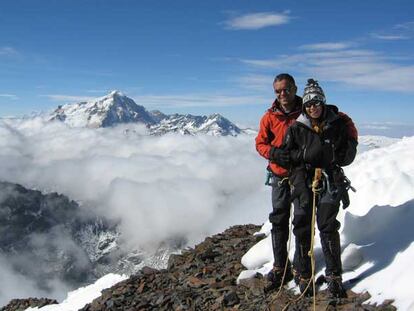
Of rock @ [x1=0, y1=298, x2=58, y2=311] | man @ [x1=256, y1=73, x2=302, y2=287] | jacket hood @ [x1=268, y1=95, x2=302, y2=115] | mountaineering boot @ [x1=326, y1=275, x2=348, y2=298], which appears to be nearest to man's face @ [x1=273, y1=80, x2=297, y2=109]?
man @ [x1=256, y1=73, x2=302, y2=287]

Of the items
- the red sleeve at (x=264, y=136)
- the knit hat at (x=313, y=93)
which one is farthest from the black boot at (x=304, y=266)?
the knit hat at (x=313, y=93)

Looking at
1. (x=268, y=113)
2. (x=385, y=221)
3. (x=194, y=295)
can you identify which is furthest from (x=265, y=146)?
(x=194, y=295)

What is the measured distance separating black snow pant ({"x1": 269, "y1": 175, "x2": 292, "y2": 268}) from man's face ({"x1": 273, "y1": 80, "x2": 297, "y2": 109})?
1.70 m

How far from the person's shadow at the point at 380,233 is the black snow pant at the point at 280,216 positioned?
158 centimetres

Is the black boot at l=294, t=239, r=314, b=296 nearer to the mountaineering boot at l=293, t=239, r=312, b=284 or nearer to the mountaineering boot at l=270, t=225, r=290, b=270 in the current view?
the mountaineering boot at l=293, t=239, r=312, b=284

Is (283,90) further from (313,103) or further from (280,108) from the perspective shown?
(313,103)

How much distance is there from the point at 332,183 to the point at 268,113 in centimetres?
204

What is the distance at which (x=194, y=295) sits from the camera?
39.2 feet

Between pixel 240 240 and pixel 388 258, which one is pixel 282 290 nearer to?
pixel 388 258

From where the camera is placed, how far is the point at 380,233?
10578 millimetres

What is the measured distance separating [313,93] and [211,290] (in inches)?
240

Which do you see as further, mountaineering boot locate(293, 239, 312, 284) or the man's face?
mountaineering boot locate(293, 239, 312, 284)

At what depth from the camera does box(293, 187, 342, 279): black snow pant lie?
8.97 meters

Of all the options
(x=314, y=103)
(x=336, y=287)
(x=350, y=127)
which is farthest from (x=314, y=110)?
(x=336, y=287)
